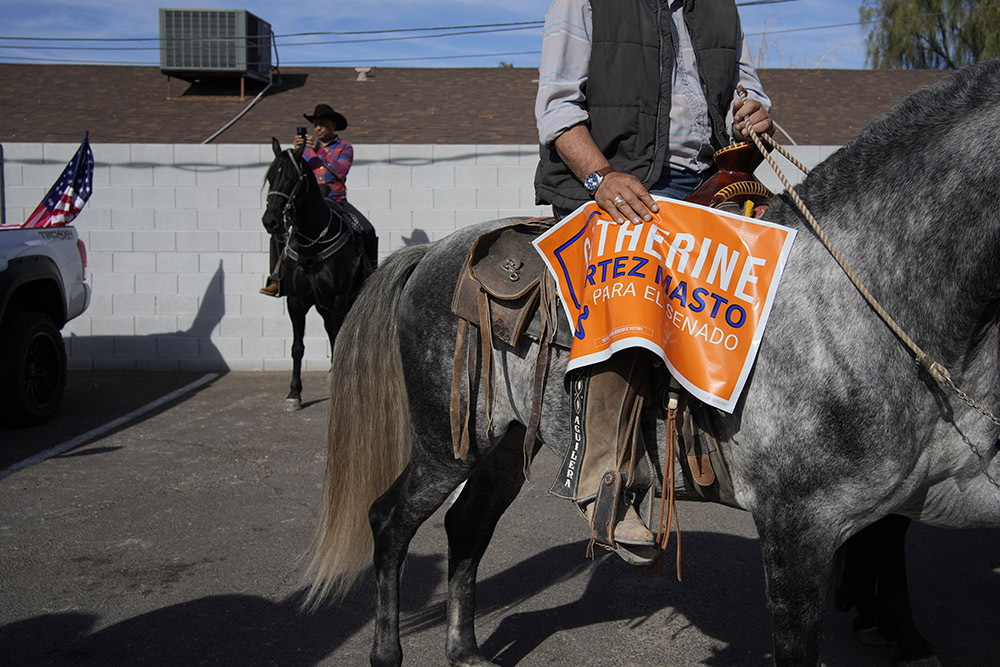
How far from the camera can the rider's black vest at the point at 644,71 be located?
250 cm

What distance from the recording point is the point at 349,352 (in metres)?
3.33

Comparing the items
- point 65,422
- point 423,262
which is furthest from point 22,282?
point 423,262

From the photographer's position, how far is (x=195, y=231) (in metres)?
9.82

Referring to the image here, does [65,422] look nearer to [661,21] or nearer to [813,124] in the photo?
[661,21]

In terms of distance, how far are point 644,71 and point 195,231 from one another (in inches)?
330

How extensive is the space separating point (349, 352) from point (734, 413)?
5.58 feet

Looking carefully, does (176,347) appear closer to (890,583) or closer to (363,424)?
(363,424)

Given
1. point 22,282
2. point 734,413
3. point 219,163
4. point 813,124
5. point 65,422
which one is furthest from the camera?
point 813,124

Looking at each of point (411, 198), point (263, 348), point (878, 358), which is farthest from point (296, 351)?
point (878, 358)

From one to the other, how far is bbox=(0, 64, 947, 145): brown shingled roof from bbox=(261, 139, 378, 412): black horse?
3.88 metres

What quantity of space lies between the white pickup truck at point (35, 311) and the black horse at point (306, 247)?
A: 5.99 feet

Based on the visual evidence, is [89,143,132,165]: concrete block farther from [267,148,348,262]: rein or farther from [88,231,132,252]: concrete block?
[267,148,348,262]: rein

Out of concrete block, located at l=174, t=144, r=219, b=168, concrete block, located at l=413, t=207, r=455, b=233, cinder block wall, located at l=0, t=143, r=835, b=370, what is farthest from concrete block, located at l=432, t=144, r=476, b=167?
concrete block, located at l=174, t=144, r=219, b=168

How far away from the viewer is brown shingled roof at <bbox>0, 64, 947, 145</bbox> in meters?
11.9
